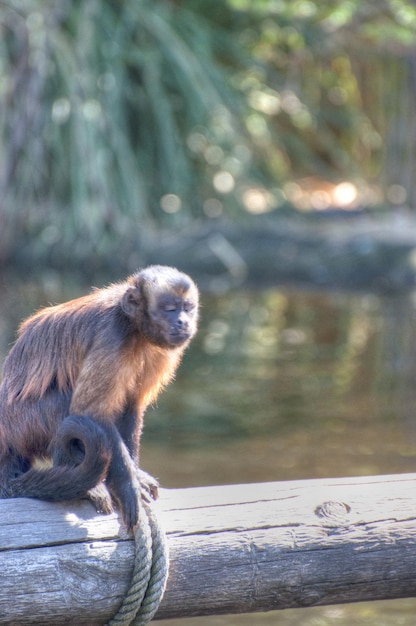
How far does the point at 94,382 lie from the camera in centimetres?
334

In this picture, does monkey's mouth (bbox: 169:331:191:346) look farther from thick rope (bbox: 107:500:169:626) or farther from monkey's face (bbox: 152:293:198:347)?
thick rope (bbox: 107:500:169:626)

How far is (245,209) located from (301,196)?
2147mm

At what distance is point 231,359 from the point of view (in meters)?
9.62

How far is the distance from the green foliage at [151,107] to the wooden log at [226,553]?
413 inches

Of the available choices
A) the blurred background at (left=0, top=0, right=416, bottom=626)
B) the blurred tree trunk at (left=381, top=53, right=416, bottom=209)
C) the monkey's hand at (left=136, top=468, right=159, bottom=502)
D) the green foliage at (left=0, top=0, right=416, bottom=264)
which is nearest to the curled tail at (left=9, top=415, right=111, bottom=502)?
the monkey's hand at (left=136, top=468, right=159, bottom=502)

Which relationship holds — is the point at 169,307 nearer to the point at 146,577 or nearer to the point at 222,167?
the point at 146,577

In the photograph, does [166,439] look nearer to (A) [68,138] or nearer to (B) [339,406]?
(B) [339,406]

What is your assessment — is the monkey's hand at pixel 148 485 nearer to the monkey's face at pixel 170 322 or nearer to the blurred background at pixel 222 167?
the monkey's face at pixel 170 322

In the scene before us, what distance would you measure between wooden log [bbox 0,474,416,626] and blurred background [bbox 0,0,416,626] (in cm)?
643

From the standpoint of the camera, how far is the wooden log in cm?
291

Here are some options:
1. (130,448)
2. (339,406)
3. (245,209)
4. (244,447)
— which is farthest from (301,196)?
(130,448)

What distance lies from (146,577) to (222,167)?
13.0 metres

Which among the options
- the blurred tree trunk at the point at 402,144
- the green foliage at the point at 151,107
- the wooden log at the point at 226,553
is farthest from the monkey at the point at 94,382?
the blurred tree trunk at the point at 402,144

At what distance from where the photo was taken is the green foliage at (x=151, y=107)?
14523mm
